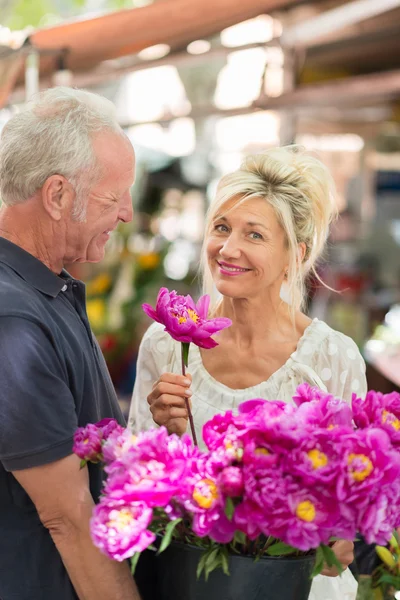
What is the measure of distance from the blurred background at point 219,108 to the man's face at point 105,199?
800 millimetres

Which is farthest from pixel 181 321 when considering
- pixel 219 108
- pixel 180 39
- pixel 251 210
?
pixel 219 108

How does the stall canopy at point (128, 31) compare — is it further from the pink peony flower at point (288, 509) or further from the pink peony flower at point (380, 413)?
the pink peony flower at point (288, 509)

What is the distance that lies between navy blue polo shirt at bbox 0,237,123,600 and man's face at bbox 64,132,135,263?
0.27 ft

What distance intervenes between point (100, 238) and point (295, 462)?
68 centimetres

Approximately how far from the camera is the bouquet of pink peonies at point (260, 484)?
3.51 ft

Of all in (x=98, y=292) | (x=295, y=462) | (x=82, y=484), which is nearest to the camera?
(x=295, y=462)

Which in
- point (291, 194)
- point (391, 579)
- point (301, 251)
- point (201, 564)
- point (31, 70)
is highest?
point (31, 70)

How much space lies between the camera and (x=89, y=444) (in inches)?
48.1

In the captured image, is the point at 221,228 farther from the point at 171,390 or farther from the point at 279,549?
the point at 279,549

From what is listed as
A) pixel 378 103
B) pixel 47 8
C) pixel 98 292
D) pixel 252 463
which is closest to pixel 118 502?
pixel 252 463

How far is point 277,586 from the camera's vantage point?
1197mm

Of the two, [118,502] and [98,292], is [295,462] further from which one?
[98,292]

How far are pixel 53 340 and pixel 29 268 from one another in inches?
6.8

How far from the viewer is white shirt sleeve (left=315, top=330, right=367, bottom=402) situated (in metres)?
1.88
